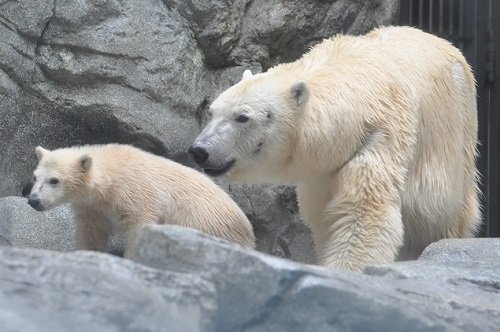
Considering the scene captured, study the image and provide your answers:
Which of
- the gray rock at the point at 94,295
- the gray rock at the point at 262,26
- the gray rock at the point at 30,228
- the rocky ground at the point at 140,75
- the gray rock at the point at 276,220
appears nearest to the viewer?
the gray rock at the point at 94,295

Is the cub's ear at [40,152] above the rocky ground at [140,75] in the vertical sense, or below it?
below

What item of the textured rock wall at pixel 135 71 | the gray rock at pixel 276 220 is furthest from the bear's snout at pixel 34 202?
the gray rock at pixel 276 220

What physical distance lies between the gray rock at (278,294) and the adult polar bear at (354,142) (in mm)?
1608

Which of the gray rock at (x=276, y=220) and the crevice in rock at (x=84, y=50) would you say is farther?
the gray rock at (x=276, y=220)

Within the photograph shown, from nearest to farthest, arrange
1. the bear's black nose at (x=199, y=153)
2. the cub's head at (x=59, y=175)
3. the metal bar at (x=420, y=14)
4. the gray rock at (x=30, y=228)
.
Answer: the bear's black nose at (x=199, y=153) < the cub's head at (x=59, y=175) < the gray rock at (x=30, y=228) < the metal bar at (x=420, y=14)

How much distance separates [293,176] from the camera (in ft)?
15.9

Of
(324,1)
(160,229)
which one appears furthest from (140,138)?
(160,229)

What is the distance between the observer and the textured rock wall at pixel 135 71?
605cm

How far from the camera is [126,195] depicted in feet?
17.9

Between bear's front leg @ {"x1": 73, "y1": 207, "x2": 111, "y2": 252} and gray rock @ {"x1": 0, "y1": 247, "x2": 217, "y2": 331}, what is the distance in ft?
9.16

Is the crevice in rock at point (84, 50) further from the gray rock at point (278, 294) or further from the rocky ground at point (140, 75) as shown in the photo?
the gray rock at point (278, 294)

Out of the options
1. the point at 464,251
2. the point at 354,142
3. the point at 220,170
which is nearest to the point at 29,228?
the point at 220,170

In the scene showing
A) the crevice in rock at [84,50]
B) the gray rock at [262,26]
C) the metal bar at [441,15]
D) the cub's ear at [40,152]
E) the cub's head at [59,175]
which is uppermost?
the metal bar at [441,15]

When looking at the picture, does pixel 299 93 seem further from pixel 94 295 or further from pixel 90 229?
pixel 94 295
